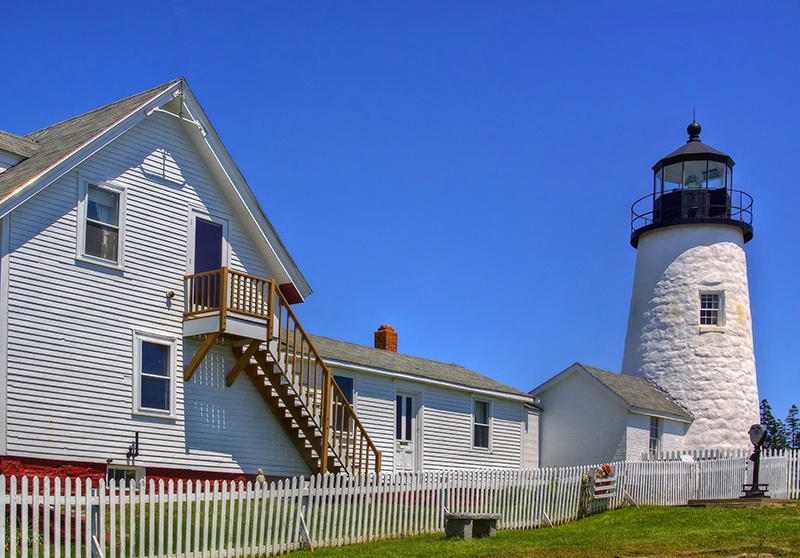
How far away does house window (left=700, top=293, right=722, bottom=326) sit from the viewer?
3622 cm

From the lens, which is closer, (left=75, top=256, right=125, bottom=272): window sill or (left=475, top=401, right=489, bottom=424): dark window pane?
(left=75, top=256, right=125, bottom=272): window sill

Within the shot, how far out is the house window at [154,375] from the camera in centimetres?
2080

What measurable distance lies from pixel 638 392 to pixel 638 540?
1652 centimetres

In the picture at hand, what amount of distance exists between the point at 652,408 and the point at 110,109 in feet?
63.0

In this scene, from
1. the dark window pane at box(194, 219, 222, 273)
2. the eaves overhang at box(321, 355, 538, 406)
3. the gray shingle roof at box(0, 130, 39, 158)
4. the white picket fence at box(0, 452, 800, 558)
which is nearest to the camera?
the white picket fence at box(0, 452, 800, 558)

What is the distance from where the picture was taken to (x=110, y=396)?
20.2 metres

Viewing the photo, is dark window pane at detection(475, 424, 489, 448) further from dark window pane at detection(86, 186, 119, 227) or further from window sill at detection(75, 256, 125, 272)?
dark window pane at detection(86, 186, 119, 227)

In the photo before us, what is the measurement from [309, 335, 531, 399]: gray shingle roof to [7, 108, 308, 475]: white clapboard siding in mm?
4025

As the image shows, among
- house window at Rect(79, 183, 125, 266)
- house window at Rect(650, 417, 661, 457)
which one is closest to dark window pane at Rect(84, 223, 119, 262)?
house window at Rect(79, 183, 125, 266)

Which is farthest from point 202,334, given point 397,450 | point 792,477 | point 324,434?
point 792,477

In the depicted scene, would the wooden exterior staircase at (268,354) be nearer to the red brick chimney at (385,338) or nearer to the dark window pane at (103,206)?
the dark window pane at (103,206)

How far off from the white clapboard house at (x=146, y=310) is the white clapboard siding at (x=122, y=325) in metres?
0.03

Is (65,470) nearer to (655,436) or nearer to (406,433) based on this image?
(406,433)

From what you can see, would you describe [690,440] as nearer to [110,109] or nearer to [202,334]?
[202,334]
